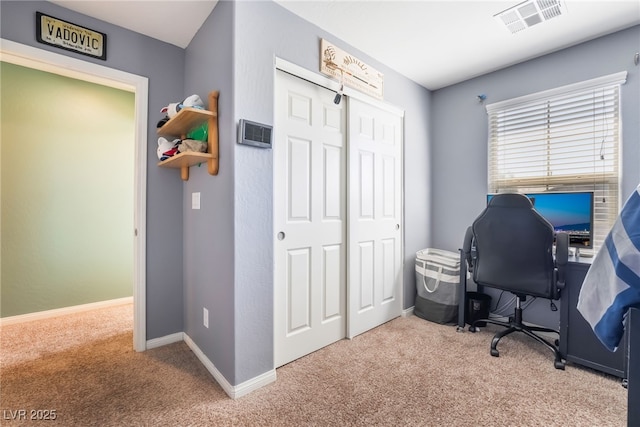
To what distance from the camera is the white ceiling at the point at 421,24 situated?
1949 millimetres

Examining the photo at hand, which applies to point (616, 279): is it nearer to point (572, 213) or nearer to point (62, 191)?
point (572, 213)

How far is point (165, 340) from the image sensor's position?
2.35 meters

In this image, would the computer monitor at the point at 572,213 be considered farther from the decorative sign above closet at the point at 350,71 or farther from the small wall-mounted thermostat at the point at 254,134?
the small wall-mounted thermostat at the point at 254,134

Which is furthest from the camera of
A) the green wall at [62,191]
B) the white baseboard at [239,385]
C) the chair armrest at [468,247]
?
the green wall at [62,191]

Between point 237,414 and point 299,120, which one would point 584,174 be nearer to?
point 299,120

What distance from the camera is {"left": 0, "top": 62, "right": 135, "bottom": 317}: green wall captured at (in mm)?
2705

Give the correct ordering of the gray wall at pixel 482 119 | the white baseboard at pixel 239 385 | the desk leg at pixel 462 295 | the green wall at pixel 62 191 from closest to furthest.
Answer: the white baseboard at pixel 239 385 → the gray wall at pixel 482 119 → the desk leg at pixel 462 295 → the green wall at pixel 62 191

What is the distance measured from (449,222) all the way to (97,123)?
3.90 metres

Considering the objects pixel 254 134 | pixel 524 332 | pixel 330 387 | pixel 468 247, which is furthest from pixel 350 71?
pixel 524 332

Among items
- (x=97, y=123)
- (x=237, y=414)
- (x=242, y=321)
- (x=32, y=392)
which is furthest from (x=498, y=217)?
(x=97, y=123)

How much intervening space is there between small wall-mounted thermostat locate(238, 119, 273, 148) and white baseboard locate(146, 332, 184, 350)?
5.61 feet

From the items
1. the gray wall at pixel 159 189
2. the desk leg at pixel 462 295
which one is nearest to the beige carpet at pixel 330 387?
the desk leg at pixel 462 295

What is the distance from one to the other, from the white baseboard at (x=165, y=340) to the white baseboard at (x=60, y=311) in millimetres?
1340

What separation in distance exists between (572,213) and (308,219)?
6.48 feet
